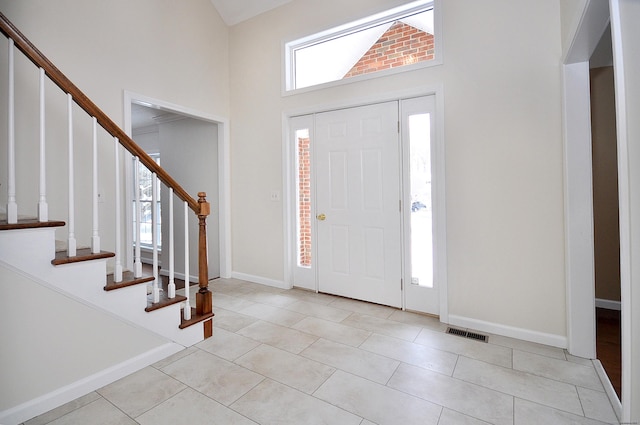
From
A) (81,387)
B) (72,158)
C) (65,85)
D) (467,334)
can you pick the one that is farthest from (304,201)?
(81,387)

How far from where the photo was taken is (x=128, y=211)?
3.15m

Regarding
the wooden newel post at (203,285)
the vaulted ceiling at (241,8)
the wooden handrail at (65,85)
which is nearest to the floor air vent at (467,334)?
the wooden newel post at (203,285)

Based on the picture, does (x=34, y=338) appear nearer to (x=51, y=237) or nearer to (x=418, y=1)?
(x=51, y=237)

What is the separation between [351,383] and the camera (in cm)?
197

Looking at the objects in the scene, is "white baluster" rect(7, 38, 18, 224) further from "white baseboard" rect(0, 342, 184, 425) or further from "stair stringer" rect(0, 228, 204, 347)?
"white baseboard" rect(0, 342, 184, 425)

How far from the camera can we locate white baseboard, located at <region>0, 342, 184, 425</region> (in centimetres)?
162

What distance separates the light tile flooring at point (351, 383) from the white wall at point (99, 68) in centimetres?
164

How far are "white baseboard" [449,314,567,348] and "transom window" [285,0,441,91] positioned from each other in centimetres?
231

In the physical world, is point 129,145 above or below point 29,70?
below

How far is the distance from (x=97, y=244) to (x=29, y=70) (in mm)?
1761

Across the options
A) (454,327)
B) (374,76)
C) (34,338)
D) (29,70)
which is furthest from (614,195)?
(29,70)

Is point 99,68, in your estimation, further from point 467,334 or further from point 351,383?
point 467,334

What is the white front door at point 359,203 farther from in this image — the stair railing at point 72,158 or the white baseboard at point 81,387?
the white baseboard at point 81,387

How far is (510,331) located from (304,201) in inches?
94.9
